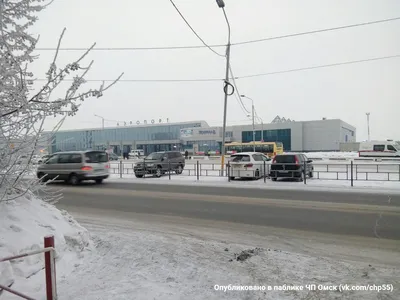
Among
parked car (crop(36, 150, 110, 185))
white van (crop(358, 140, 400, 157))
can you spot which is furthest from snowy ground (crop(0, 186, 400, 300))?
white van (crop(358, 140, 400, 157))

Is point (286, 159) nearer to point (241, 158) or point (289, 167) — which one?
point (289, 167)

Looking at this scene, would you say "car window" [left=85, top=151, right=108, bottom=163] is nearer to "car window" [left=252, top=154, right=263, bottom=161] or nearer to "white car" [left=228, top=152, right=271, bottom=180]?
"white car" [left=228, top=152, right=271, bottom=180]

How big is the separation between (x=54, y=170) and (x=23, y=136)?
572 inches

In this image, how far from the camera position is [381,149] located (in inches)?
1640

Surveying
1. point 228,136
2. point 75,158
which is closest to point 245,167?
point 75,158

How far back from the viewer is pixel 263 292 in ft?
12.8

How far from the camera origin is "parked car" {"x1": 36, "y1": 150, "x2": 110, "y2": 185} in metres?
17.3

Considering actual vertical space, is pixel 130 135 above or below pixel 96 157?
above

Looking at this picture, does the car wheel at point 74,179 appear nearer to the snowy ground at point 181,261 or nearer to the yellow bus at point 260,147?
the snowy ground at point 181,261

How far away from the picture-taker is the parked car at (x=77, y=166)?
17.3m

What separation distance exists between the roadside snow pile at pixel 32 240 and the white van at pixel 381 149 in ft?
140

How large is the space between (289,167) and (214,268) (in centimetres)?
1379

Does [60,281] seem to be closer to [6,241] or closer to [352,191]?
[6,241]

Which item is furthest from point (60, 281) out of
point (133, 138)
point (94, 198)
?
point (133, 138)
